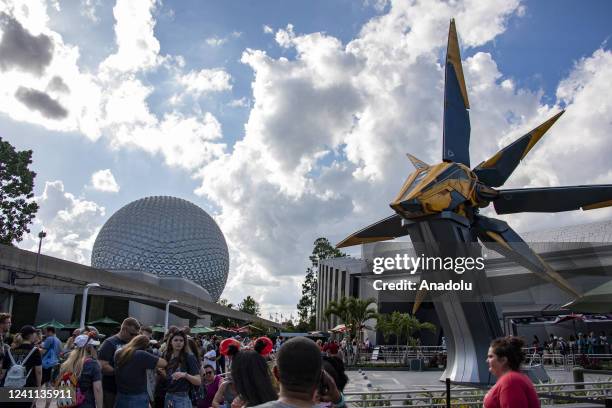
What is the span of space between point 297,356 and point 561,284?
13.4 meters

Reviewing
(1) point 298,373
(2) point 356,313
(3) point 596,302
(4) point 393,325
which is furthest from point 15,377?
(2) point 356,313

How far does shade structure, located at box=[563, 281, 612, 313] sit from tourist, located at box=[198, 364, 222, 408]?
16386 mm

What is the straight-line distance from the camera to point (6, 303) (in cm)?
2359

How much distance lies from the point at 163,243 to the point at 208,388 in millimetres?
52309

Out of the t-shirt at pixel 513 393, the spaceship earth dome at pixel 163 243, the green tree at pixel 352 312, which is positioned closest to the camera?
the t-shirt at pixel 513 393

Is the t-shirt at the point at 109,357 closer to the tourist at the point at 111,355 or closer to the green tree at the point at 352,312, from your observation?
the tourist at the point at 111,355

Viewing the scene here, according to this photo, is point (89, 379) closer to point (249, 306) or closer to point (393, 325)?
point (393, 325)

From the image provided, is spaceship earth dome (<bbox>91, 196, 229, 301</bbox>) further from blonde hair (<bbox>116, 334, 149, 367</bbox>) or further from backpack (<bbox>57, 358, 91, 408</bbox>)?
blonde hair (<bbox>116, 334, 149, 367</bbox>)

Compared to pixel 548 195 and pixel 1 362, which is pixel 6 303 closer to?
pixel 1 362

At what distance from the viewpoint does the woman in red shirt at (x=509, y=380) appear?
3.87 m

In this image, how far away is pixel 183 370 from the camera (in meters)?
5.91

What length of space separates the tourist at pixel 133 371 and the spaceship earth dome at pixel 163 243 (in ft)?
164

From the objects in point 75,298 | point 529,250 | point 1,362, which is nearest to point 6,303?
point 75,298

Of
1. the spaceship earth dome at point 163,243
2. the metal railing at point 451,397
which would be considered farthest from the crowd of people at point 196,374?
the spaceship earth dome at point 163,243
